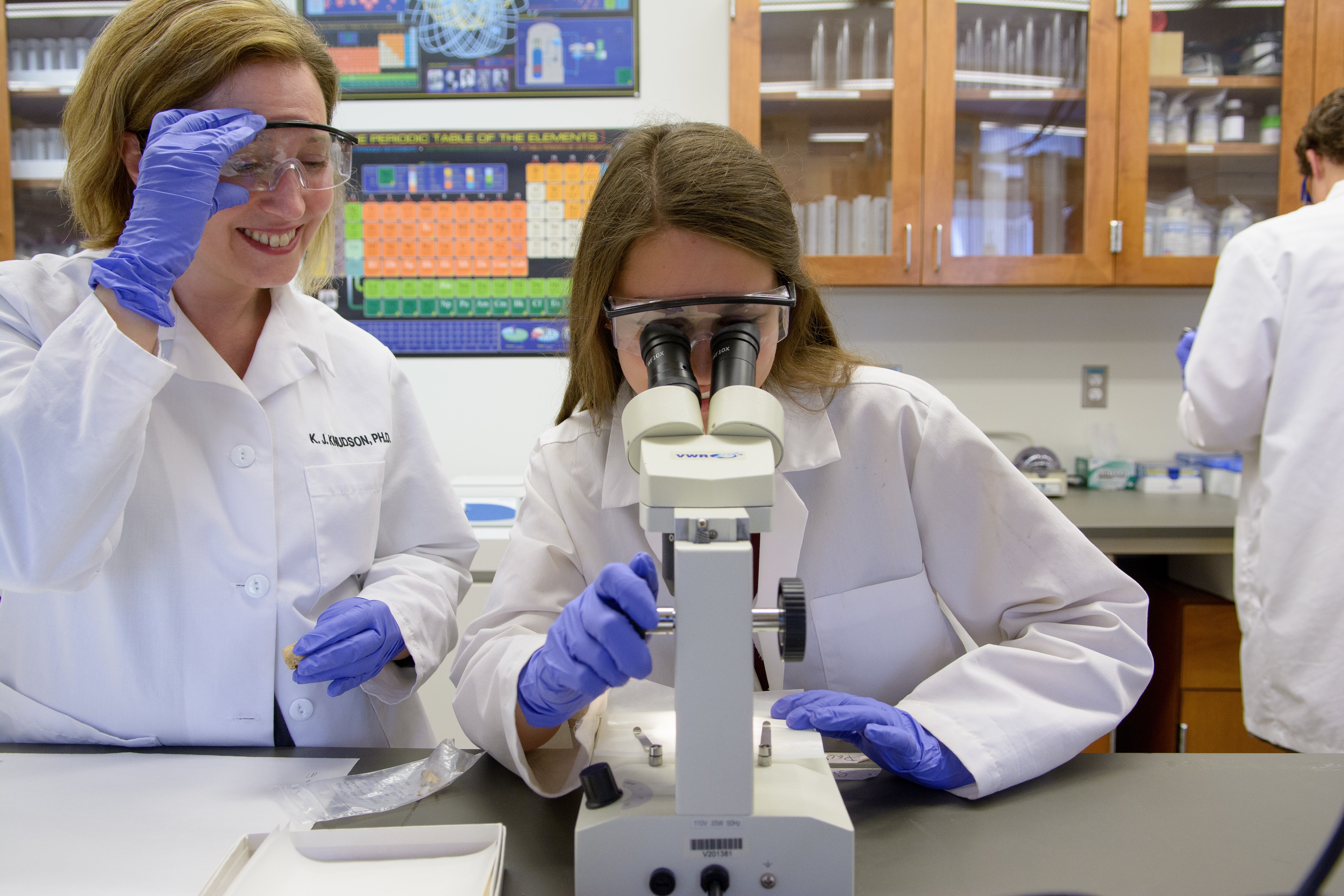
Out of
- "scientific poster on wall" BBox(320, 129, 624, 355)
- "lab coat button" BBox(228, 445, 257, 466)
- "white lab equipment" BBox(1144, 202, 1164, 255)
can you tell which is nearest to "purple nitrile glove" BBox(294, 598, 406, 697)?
"lab coat button" BBox(228, 445, 257, 466)

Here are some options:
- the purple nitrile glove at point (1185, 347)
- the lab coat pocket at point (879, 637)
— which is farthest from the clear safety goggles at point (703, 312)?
the purple nitrile glove at point (1185, 347)

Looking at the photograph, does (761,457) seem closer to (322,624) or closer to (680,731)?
(680,731)

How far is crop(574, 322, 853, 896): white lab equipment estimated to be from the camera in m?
0.64

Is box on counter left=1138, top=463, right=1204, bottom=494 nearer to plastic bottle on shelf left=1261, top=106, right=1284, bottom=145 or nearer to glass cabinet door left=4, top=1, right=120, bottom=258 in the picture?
plastic bottle on shelf left=1261, top=106, right=1284, bottom=145

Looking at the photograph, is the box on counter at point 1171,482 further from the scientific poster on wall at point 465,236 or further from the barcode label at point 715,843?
the barcode label at point 715,843

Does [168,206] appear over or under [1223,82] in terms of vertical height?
under

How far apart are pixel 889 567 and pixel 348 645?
649 mm

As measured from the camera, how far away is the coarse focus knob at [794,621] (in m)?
0.66

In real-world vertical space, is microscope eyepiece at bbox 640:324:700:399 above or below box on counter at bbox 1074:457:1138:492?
above

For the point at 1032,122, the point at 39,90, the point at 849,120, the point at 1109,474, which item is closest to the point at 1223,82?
the point at 1032,122

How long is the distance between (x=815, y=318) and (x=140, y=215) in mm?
826

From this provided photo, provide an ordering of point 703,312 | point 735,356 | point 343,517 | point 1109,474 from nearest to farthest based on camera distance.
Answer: point 735,356 < point 703,312 < point 343,517 < point 1109,474

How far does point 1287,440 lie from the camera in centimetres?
188

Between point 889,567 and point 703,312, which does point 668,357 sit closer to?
point 703,312
